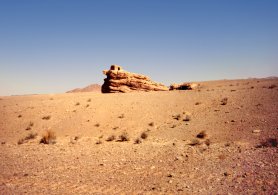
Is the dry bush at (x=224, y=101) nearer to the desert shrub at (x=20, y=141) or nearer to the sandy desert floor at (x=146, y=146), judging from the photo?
the sandy desert floor at (x=146, y=146)

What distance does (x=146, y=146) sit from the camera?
14328 millimetres

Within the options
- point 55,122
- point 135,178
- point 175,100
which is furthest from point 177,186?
point 175,100

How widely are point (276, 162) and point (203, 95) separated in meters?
16.7

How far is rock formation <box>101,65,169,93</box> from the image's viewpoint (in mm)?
35438

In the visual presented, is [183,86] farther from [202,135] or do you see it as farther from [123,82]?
[202,135]

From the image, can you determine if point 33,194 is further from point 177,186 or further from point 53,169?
point 177,186

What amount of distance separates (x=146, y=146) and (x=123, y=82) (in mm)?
22066

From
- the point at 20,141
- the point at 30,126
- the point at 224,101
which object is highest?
the point at 224,101

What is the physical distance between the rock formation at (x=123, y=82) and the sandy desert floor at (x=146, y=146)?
313 inches

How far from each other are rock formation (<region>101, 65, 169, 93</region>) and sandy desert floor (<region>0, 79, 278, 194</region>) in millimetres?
7943

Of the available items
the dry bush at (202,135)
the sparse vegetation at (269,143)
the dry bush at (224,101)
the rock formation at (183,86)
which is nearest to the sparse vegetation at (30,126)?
the dry bush at (202,135)

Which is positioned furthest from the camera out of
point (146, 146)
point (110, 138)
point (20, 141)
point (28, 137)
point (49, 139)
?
point (28, 137)

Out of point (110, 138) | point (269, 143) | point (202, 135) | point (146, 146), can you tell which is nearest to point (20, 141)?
point (110, 138)

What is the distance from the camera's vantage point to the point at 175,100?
1024 inches
